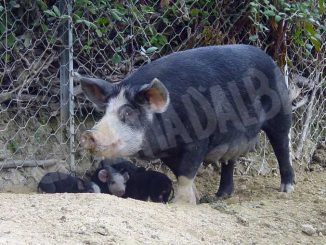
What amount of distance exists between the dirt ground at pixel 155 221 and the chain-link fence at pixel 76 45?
0.95 metres

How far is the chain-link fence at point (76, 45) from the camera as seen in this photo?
5.61 m

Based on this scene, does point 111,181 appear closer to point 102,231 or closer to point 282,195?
point 282,195

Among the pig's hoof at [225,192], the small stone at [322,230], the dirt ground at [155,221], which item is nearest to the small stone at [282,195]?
the dirt ground at [155,221]

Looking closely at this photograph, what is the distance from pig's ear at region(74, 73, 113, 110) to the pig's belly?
913 mm

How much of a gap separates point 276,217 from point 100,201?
1234 mm

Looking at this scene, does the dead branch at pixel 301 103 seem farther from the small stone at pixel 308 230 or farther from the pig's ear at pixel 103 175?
the small stone at pixel 308 230

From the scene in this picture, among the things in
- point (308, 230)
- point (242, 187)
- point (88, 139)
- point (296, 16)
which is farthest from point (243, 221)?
point (296, 16)

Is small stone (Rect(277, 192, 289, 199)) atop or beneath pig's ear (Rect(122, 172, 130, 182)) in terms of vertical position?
beneath

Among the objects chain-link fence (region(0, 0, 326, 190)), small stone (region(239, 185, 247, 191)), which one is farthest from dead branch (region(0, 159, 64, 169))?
small stone (region(239, 185, 247, 191))

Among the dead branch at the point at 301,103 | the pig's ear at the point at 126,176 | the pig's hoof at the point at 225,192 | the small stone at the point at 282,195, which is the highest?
the pig's ear at the point at 126,176

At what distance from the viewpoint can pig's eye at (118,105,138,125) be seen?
17.0ft

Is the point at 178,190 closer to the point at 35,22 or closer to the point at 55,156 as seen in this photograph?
the point at 55,156

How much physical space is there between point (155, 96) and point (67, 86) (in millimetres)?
961

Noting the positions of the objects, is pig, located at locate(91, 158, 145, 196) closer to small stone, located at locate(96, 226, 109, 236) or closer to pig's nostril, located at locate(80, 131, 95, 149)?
pig's nostril, located at locate(80, 131, 95, 149)
